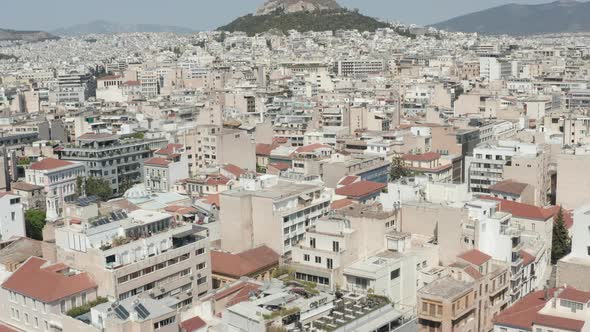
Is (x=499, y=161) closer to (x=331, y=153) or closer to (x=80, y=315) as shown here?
(x=331, y=153)

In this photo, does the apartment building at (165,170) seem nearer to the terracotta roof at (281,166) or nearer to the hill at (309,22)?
the terracotta roof at (281,166)

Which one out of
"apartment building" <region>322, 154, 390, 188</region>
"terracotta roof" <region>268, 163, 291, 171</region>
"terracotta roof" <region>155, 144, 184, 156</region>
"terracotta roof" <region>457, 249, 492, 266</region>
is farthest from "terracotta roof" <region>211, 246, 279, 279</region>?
Answer: "terracotta roof" <region>155, 144, 184, 156</region>

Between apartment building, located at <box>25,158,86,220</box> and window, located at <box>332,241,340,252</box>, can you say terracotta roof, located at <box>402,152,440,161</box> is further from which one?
window, located at <box>332,241,340,252</box>

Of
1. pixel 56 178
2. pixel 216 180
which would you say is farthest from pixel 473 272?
pixel 56 178

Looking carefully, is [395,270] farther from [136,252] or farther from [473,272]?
[136,252]

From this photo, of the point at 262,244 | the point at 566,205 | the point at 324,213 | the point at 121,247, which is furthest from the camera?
the point at 566,205

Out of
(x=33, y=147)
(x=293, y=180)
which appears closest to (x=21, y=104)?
(x=33, y=147)

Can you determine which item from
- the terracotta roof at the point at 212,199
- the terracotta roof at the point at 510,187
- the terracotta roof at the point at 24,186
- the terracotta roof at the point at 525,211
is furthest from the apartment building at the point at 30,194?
the terracotta roof at the point at 510,187
